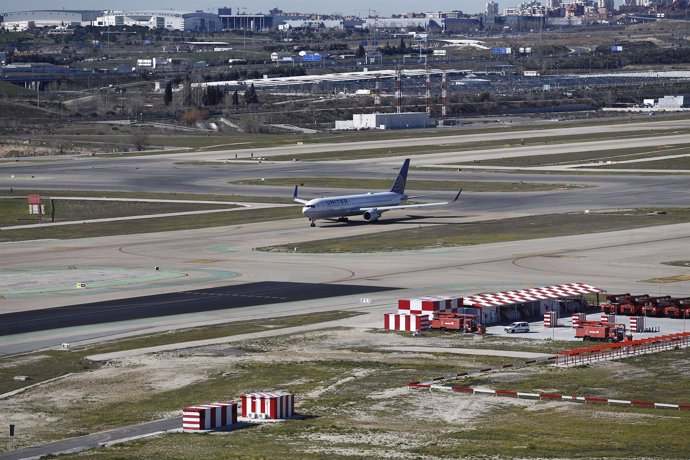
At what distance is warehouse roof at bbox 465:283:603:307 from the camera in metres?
80.1

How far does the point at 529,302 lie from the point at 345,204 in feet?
155

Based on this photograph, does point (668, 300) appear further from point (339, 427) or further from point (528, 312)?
point (339, 427)

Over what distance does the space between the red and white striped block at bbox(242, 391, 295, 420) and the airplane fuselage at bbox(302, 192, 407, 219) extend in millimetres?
69205

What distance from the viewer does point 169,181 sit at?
172 m

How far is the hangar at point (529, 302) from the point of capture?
79.2m

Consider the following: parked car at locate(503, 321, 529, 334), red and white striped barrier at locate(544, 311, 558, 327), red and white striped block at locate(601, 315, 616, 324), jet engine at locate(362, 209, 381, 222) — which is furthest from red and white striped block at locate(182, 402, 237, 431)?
jet engine at locate(362, 209, 381, 222)

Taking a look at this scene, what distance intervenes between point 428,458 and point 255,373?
18.9 m

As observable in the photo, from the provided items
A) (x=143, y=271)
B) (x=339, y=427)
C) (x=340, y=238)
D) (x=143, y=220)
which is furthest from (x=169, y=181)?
(x=339, y=427)

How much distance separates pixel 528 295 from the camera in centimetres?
8212

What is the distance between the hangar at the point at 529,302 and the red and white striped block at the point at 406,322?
3.34m

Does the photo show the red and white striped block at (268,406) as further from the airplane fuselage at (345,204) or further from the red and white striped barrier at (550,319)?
the airplane fuselage at (345,204)

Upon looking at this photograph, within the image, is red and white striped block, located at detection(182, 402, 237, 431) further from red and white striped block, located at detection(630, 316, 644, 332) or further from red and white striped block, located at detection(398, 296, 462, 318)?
red and white striped block, located at detection(630, 316, 644, 332)

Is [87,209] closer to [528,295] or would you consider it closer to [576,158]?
[528,295]

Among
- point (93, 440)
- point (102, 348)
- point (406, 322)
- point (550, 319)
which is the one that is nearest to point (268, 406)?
point (93, 440)
